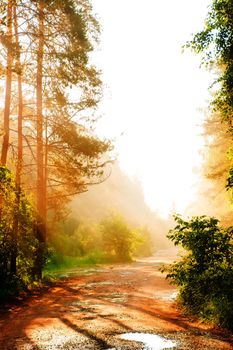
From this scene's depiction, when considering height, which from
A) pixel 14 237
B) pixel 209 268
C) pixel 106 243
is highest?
pixel 106 243

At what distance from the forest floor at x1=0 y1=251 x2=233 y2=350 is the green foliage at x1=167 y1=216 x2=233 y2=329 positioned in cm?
48

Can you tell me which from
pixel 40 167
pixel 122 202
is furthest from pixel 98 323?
pixel 122 202

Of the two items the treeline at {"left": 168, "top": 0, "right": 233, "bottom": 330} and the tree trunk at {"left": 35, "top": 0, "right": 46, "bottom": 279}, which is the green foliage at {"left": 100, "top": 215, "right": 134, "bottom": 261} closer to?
the tree trunk at {"left": 35, "top": 0, "right": 46, "bottom": 279}

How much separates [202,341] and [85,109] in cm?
1559

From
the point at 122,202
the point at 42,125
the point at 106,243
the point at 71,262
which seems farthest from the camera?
the point at 122,202

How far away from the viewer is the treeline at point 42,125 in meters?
14.0

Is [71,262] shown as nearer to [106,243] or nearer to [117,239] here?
[106,243]

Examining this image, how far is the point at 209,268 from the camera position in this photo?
28.7ft

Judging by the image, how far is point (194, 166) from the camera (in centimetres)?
4691

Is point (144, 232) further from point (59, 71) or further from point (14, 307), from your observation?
point (14, 307)

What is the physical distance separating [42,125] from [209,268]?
13.2 metres

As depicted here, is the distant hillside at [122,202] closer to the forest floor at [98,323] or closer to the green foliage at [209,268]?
the forest floor at [98,323]

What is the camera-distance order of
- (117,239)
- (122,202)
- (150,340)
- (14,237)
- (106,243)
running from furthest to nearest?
1. (122,202)
2. (106,243)
3. (117,239)
4. (14,237)
5. (150,340)

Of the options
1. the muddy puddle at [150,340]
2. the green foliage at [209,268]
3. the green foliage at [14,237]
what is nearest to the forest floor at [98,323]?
the muddy puddle at [150,340]
